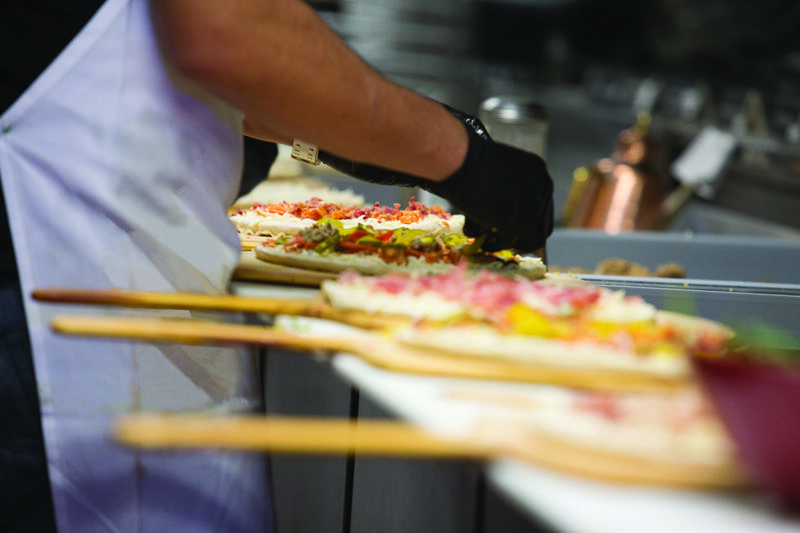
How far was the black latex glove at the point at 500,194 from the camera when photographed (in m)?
1.45

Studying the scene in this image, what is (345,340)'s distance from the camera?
106cm

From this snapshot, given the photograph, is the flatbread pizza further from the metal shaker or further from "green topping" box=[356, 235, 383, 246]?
the metal shaker

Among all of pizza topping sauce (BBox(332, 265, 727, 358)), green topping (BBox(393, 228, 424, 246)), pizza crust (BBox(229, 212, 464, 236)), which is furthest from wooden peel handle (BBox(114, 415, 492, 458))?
pizza crust (BBox(229, 212, 464, 236))

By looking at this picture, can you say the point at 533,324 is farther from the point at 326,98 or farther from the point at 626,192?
the point at 626,192

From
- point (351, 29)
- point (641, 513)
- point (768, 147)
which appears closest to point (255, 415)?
point (641, 513)

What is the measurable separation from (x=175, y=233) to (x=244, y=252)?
38 cm

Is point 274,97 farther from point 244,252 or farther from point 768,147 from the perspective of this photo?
point 768,147

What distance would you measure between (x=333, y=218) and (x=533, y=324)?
1.13m

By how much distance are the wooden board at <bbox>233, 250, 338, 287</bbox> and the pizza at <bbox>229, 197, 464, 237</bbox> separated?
38 centimetres

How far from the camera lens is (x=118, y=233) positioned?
137 centimetres

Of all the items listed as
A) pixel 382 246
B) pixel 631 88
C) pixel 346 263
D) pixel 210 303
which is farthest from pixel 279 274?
pixel 631 88

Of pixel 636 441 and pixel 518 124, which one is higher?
pixel 518 124

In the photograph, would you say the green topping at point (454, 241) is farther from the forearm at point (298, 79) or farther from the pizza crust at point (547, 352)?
the pizza crust at point (547, 352)

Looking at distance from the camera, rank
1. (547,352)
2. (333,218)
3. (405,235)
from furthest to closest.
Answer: (333,218), (405,235), (547,352)
